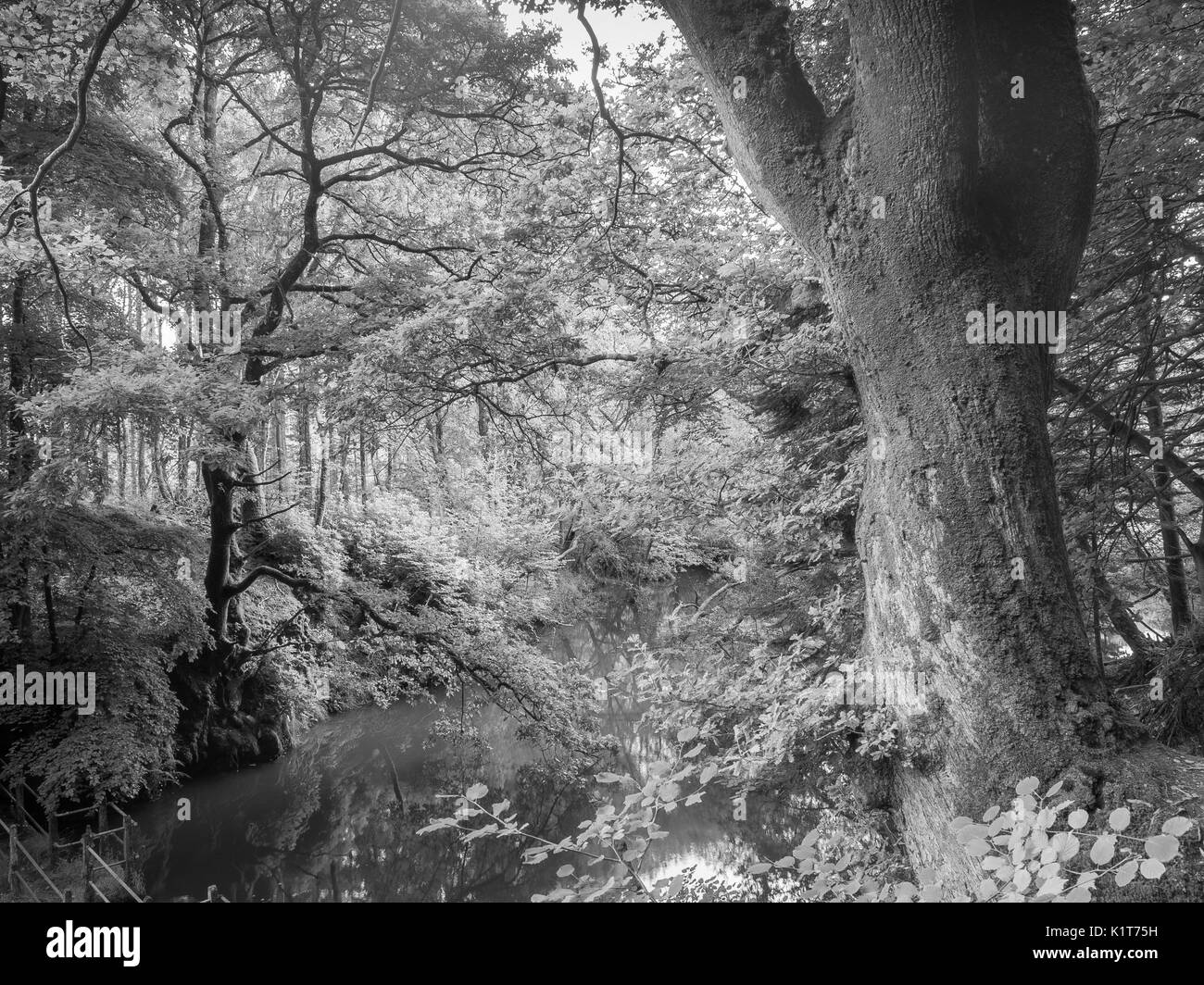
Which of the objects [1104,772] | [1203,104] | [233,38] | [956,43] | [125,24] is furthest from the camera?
[233,38]

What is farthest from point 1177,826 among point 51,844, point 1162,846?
point 51,844

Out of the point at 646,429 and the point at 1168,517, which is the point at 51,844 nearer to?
the point at 646,429

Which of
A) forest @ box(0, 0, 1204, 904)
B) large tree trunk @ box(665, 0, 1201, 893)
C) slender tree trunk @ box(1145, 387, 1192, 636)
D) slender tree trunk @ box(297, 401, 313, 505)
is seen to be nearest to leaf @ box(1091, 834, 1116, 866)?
forest @ box(0, 0, 1204, 904)

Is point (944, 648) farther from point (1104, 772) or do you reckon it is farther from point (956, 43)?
point (956, 43)

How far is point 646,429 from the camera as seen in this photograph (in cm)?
570

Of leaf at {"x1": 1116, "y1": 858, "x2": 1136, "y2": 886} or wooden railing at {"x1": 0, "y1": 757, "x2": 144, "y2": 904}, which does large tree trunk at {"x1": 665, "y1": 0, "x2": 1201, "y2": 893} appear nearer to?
leaf at {"x1": 1116, "y1": 858, "x2": 1136, "y2": 886}

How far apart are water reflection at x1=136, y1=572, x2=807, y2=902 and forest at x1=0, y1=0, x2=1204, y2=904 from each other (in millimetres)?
74

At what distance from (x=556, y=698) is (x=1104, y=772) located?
6161 millimetres

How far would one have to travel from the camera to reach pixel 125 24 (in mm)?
5094

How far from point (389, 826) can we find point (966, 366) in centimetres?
916

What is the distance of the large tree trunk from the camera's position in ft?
7.22
